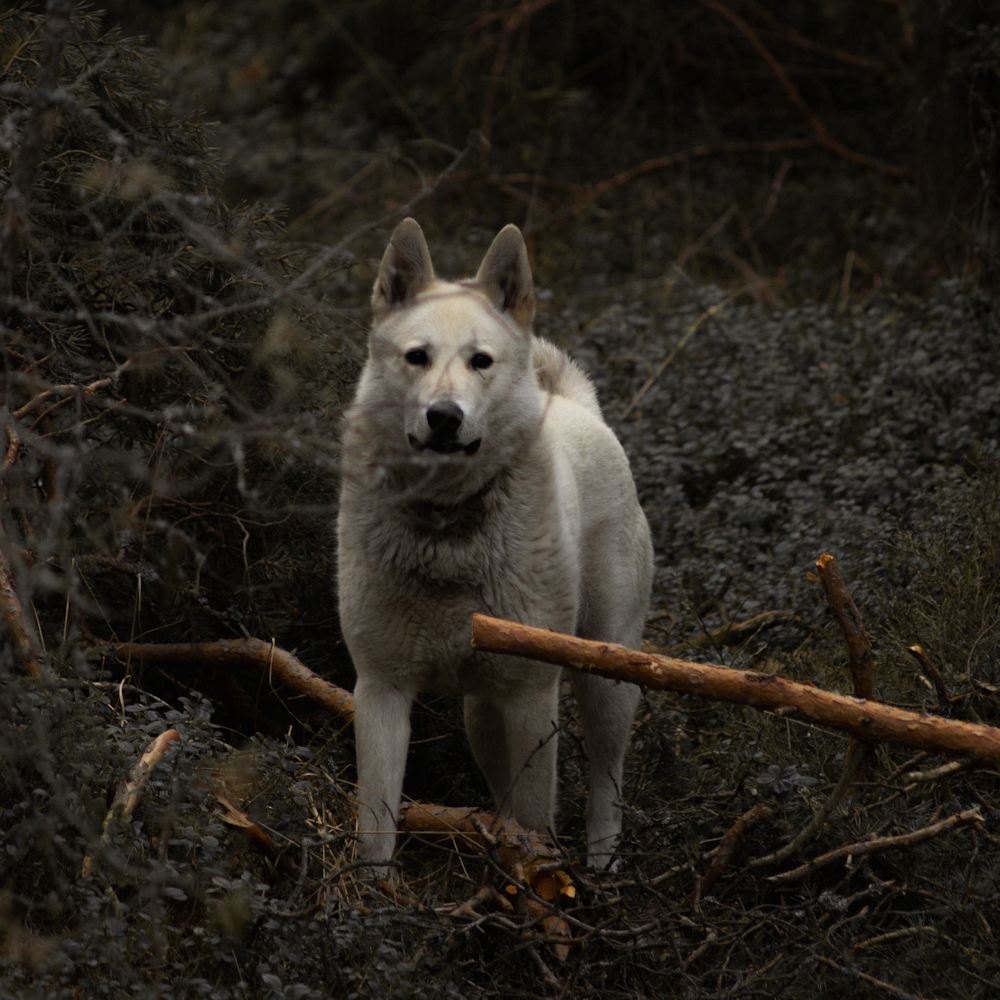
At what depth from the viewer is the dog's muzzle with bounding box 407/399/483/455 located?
2.98m

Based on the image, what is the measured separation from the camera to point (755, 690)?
252 centimetres

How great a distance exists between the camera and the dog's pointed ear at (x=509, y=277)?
347 cm

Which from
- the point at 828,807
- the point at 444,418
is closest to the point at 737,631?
the point at 828,807

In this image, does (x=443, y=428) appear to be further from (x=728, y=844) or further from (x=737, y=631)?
(x=737, y=631)

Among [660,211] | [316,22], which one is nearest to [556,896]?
[660,211]

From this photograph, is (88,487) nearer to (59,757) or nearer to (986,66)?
(59,757)

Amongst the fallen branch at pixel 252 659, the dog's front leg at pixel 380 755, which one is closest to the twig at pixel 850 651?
the dog's front leg at pixel 380 755

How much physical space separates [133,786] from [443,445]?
125 cm

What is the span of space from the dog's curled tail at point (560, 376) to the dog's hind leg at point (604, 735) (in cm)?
120

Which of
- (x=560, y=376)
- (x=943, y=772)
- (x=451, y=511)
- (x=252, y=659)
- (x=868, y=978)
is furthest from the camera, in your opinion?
(x=560, y=376)

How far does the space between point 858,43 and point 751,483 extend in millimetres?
5941

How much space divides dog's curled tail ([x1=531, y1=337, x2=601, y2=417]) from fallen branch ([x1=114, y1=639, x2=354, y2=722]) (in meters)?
1.45

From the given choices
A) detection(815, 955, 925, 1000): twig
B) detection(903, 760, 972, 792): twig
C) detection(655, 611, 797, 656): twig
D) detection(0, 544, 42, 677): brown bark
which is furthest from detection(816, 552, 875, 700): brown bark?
detection(0, 544, 42, 677): brown bark

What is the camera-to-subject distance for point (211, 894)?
2.44 m
